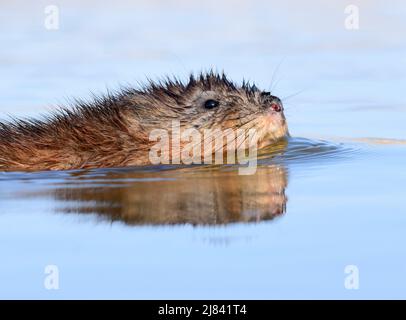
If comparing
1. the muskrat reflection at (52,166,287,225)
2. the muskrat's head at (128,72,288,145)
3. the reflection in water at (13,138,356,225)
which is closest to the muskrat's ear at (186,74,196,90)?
the muskrat's head at (128,72,288,145)

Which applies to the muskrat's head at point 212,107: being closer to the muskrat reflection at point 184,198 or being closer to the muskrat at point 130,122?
the muskrat at point 130,122

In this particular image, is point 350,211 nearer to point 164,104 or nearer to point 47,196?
point 47,196

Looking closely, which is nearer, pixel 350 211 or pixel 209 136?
pixel 350 211

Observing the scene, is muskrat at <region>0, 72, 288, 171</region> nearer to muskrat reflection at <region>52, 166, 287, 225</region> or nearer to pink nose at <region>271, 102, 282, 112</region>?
pink nose at <region>271, 102, 282, 112</region>

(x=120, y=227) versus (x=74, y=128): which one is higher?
(x=74, y=128)

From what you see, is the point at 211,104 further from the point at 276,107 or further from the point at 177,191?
the point at 177,191

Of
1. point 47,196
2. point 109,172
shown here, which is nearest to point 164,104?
point 109,172

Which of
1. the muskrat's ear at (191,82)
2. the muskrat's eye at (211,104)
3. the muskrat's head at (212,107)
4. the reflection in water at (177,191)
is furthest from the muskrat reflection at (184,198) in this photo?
the muskrat's ear at (191,82)
